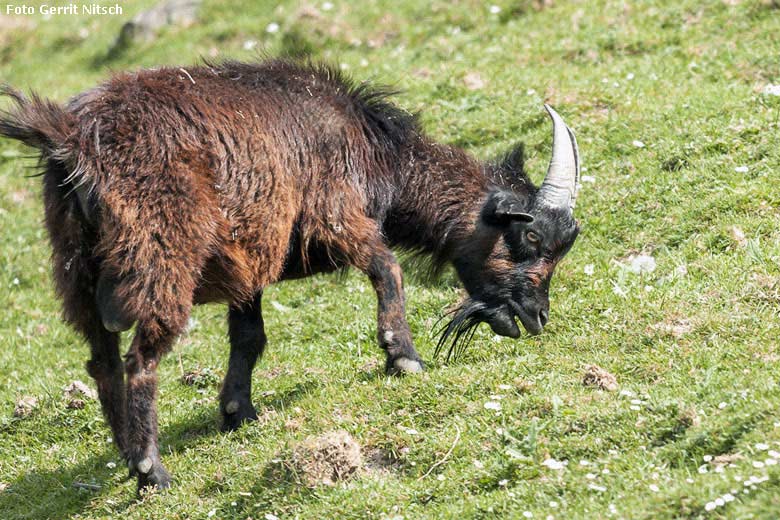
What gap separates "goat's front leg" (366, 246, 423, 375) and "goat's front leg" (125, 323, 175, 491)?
5.09 feet

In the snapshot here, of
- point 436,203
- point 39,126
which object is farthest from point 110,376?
point 436,203

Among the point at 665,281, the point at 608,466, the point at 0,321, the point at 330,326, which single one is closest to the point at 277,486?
the point at 608,466

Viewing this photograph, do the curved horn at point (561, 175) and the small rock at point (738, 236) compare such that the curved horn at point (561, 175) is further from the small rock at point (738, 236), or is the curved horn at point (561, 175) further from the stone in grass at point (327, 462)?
the stone in grass at point (327, 462)

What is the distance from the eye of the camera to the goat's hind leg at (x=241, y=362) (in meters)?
7.37

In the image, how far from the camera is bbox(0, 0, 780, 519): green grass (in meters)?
5.75

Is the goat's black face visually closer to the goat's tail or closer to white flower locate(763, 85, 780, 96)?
the goat's tail

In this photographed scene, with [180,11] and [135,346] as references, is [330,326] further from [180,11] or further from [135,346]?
[180,11]

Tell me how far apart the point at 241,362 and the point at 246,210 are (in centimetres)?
130

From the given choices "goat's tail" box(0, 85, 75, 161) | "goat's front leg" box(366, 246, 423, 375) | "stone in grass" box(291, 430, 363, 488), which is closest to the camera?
"stone in grass" box(291, 430, 363, 488)

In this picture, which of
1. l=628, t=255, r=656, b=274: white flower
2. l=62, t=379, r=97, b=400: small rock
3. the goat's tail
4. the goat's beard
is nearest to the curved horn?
the goat's beard

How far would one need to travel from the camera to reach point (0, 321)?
10289 millimetres

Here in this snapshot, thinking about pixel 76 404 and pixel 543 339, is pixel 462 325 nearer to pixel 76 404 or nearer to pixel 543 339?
pixel 543 339

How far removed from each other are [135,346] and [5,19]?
13.1 metres

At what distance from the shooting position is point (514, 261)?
7.60 m
